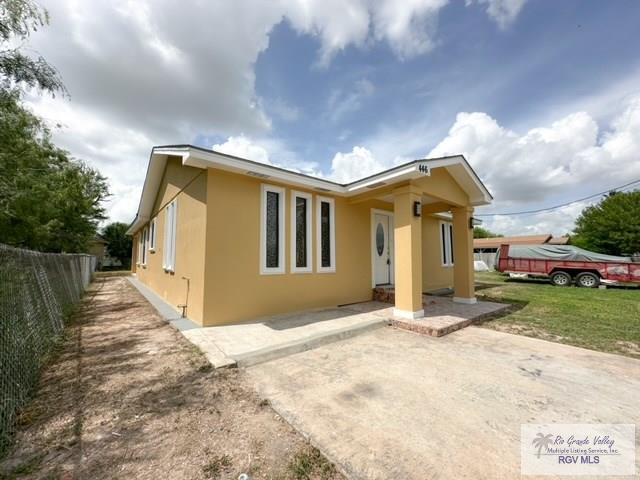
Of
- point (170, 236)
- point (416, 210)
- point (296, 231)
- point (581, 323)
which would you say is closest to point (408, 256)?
point (416, 210)

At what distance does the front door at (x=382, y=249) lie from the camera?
307 inches

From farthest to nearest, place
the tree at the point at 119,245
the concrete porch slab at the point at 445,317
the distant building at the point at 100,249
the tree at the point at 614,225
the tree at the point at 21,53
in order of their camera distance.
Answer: the tree at the point at 119,245, the distant building at the point at 100,249, the tree at the point at 614,225, the concrete porch slab at the point at 445,317, the tree at the point at 21,53

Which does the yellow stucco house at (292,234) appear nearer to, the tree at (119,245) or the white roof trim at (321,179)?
the white roof trim at (321,179)

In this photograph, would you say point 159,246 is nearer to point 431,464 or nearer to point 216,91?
point 216,91

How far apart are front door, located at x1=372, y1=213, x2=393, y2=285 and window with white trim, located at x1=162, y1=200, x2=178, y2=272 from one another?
558 cm

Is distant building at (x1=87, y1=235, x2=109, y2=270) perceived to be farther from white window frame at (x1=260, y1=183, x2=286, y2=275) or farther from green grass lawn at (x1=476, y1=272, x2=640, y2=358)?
green grass lawn at (x1=476, y1=272, x2=640, y2=358)

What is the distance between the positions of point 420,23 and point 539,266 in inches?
520

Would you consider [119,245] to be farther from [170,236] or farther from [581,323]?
[581,323]

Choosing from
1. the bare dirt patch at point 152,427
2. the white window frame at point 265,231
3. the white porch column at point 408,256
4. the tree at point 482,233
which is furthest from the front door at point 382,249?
the tree at point 482,233

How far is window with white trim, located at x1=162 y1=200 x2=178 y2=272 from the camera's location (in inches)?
282

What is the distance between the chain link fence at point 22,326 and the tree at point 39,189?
3.32 meters

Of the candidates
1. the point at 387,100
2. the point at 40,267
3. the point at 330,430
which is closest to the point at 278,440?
the point at 330,430

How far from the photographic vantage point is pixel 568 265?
41.4 feet

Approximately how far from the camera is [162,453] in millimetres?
1881
